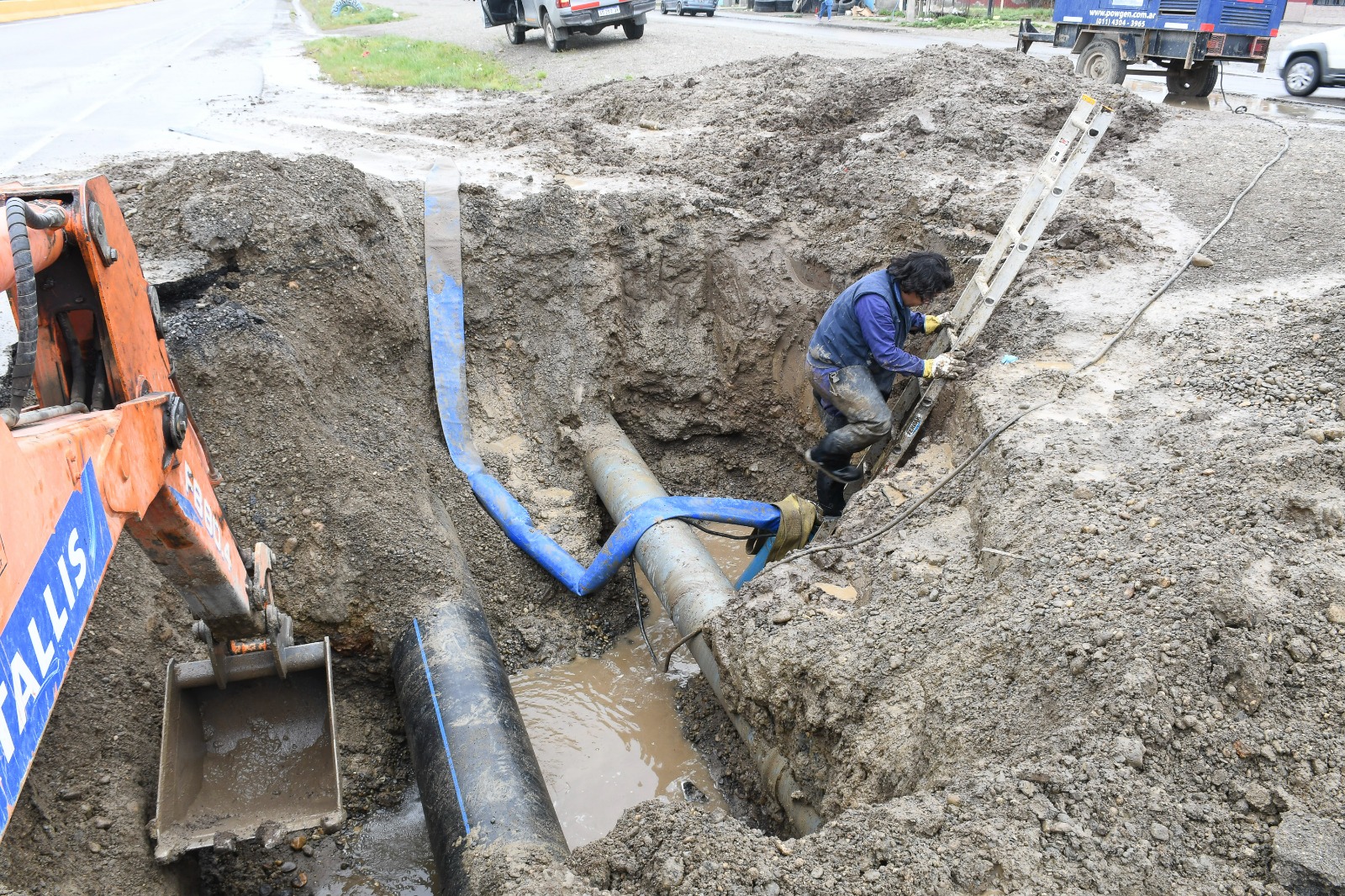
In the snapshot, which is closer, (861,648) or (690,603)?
(861,648)

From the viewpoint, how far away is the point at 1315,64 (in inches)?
541

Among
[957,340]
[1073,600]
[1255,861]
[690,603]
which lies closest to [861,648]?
[1073,600]

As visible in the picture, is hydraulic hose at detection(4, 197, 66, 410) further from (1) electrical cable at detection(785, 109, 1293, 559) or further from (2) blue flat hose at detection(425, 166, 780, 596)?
(2) blue flat hose at detection(425, 166, 780, 596)

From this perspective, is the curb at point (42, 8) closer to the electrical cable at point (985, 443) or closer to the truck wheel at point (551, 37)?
the truck wheel at point (551, 37)

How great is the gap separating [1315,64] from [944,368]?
12814 mm

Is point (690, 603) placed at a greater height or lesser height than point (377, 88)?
lesser

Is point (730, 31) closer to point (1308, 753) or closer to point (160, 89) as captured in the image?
point (160, 89)

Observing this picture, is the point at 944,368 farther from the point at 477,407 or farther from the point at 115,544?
the point at 115,544

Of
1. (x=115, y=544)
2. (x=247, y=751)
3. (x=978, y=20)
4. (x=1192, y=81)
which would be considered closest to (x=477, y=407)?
(x=247, y=751)

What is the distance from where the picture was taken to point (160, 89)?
40.8ft

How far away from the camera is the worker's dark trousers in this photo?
19.7 ft

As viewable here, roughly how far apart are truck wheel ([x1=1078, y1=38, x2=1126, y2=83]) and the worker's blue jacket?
10050mm

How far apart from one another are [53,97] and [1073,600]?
13.6 metres

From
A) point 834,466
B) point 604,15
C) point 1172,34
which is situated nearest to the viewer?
point 834,466
